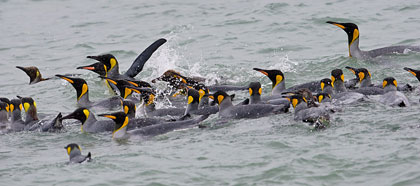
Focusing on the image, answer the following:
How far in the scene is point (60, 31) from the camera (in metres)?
17.1

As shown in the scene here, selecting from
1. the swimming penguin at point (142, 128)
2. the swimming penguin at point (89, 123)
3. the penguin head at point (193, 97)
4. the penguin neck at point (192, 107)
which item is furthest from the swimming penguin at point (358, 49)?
the swimming penguin at point (89, 123)

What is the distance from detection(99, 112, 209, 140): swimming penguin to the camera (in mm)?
7805

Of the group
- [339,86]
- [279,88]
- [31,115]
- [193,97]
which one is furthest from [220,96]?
[31,115]

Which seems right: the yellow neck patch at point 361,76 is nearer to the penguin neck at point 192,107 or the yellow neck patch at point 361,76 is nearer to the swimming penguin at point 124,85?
the penguin neck at point 192,107

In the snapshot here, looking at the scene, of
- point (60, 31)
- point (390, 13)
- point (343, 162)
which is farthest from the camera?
point (60, 31)

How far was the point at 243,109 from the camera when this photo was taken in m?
8.30

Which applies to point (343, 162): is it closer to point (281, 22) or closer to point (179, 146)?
point (179, 146)

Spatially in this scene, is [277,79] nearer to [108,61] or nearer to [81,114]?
[81,114]

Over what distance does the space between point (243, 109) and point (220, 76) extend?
327cm

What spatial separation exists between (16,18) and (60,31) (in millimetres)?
2458

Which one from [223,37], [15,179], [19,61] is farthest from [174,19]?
[15,179]

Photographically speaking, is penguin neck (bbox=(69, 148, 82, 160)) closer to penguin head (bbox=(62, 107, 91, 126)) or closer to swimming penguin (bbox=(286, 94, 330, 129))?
penguin head (bbox=(62, 107, 91, 126))

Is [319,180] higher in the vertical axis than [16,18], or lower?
lower

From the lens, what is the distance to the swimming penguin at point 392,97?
26.3 ft
